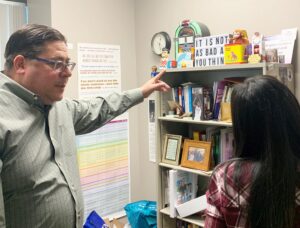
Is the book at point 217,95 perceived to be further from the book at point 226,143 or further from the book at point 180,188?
the book at point 180,188

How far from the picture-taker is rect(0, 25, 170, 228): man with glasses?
50.5 inches

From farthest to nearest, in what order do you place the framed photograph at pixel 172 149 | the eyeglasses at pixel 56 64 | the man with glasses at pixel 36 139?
the framed photograph at pixel 172 149 < the eyeglasses at pixel 56 64 < the man with glasses at pixel 36 139

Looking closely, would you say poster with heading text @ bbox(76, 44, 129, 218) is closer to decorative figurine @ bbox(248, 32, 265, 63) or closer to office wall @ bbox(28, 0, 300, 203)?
office wall @ bbox(28, 0, 300, 203)

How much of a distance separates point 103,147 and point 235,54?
5.10 ft

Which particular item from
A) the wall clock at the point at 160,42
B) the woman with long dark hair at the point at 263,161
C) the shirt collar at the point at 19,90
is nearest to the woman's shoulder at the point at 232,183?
the woman with long dark hair at the point at 263,161

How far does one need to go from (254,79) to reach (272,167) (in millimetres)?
288

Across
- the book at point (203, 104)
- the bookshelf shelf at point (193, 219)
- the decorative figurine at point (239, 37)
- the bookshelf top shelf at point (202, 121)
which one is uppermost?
the decorative figurine at point (239, 37)

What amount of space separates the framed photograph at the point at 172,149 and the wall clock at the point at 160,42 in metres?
0.84

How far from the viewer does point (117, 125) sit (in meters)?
3.26

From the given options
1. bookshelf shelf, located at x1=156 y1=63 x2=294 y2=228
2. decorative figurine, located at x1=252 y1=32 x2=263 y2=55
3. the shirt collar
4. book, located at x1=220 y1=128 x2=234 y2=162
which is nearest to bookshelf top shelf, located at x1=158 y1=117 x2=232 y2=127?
bookshelf shelf, located at x1=156 y1=63 x2=294 y2=228

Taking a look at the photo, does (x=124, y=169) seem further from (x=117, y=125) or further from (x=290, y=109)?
(x=290, y=109)

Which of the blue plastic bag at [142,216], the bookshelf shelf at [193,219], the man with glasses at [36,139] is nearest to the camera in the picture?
the man with glasses at [36,139]

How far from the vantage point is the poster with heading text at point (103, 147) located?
9.89ft

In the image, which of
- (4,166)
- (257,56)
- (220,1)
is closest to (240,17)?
(220,1)
